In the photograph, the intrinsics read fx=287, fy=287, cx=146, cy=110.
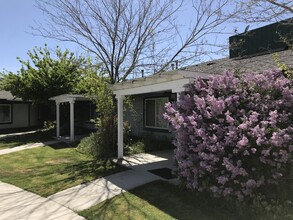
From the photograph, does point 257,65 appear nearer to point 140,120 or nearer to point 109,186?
point 109,186

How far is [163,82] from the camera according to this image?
7.24m

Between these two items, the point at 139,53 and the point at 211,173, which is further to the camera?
the point at 139,53

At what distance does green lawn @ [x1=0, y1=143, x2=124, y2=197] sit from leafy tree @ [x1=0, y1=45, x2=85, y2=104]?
6.69 metres

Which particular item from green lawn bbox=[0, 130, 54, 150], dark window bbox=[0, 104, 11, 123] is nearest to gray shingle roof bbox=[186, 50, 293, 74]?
green lawn bbox=[0, 130, 54, 150]

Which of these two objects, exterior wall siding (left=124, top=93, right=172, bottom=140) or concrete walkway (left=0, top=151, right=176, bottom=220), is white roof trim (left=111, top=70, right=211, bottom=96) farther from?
exterior wall siding (left=124, top=93, right=172, bottom=140)

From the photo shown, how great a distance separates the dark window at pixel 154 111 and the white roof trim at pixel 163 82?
471 cm

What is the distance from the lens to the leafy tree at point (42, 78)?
1830 cm

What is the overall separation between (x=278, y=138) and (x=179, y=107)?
7.26 feet

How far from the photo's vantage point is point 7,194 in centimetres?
650

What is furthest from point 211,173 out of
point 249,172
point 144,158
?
point 144,158

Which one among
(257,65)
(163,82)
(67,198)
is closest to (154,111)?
(257,65)

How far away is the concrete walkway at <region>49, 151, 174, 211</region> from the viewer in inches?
232

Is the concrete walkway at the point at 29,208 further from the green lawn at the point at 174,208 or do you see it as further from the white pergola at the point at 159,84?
the white pergola at the point at 159,84

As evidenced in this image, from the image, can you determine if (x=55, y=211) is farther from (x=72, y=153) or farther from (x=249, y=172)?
(x=72, y=153)
